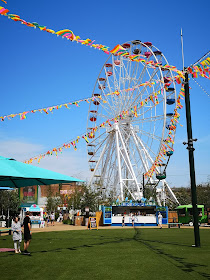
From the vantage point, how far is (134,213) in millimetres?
36281

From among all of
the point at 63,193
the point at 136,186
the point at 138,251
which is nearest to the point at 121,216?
the point at 136,186

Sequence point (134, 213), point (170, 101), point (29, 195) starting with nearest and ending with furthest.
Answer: point (170, 101) → point (134, 213) → point (29, 195)

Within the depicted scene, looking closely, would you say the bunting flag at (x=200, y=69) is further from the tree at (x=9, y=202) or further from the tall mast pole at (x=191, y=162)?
the tree at (x=9, y=202)

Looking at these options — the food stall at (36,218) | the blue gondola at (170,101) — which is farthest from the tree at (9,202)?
the blue gondola at (170,101)

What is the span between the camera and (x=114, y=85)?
38.1 metres

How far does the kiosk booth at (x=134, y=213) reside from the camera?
35.0m

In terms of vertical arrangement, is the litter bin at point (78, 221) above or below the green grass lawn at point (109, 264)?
below

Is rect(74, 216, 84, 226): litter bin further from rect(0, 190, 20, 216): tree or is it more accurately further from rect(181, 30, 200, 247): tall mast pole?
rect(181, 30, 200, 247): tall mast pole

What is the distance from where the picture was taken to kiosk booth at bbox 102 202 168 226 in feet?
115

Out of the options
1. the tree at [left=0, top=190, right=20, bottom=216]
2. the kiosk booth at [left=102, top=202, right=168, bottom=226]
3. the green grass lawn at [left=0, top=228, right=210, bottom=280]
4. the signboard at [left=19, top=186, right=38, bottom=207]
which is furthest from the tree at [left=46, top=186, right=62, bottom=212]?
the green grass lawn at [left=0, top=228, right=210, bottom=280]

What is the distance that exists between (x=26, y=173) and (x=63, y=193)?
5977 cm

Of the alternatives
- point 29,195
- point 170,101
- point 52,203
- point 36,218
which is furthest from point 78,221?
point 52,203

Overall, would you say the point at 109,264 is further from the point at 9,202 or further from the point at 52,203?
the point at 52,203

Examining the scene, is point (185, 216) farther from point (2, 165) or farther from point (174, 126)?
point (2, 165)
